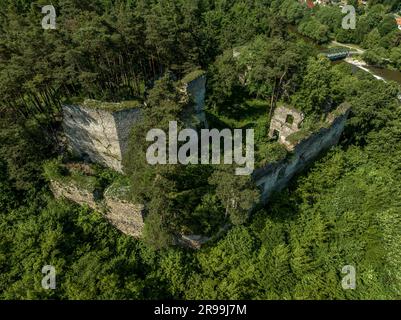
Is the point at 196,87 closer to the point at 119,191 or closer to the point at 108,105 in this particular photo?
the point at 108,105

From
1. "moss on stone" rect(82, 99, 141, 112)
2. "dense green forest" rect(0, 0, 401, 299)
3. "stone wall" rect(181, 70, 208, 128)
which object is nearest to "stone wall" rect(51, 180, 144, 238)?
"dense green forest" rect(0, 0, 401, 299)

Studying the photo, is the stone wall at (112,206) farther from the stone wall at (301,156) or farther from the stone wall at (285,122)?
the stone wall at (285,122)

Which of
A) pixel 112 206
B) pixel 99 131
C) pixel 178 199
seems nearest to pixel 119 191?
pixel 112 206

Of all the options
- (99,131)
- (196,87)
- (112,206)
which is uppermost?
(196,87)

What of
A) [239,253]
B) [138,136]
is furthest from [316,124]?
[138,136]

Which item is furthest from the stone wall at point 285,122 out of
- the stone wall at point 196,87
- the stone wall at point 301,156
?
the stone wall at point 196,87

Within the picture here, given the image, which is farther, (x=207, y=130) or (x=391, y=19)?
(x=391, y=19)
